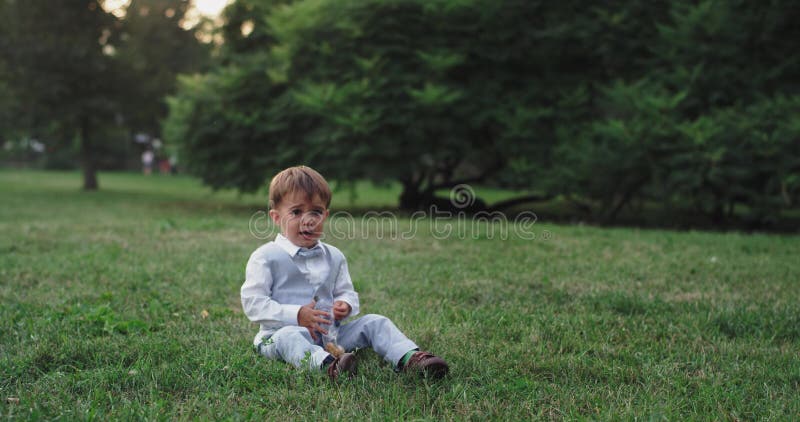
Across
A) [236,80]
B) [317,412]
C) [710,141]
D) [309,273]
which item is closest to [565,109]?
[710,141]

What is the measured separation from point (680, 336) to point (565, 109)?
8.76 m

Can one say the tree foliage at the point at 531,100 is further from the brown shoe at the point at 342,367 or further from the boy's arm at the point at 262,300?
the brown shoe at the point at 342,367

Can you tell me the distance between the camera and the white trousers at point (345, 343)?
291cm

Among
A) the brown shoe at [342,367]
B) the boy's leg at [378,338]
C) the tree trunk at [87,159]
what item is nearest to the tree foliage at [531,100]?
the boy's leg at [378,338]

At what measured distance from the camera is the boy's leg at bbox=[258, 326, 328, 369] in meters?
2.87

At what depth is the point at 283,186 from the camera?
306 cm

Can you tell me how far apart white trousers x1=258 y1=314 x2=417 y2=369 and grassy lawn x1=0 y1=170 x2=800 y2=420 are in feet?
0.23

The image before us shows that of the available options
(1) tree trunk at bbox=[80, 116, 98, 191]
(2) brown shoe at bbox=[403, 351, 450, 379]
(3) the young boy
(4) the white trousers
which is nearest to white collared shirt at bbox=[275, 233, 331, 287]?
(3) the young boy

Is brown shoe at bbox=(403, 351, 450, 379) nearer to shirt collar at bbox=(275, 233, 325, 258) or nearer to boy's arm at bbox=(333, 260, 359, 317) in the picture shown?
→ boy's arm at bbox=(333, 260, 359, 317)

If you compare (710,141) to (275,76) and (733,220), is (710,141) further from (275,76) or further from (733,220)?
(275,76)

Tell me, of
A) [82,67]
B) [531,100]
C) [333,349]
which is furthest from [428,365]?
[82,67]

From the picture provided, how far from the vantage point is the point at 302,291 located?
3.17 metres

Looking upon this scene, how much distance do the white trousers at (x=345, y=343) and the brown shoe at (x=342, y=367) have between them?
3.2 inches

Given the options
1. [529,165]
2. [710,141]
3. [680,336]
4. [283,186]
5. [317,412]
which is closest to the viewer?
[317,412]
